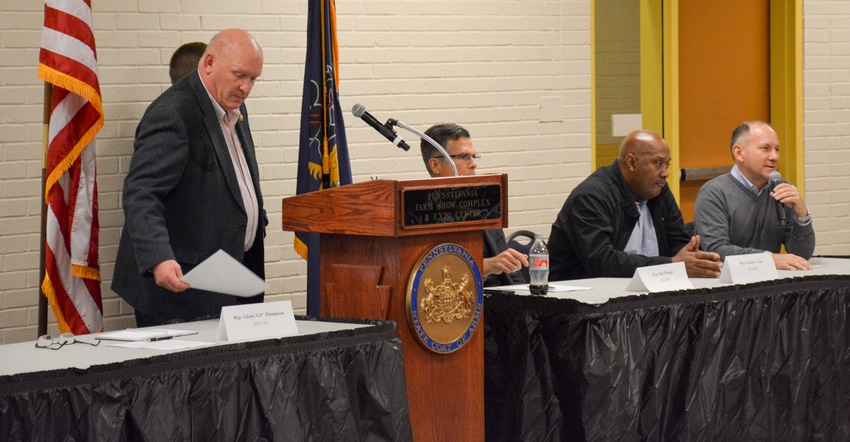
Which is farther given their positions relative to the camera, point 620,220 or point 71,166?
point 620,220

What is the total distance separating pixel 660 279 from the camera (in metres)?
3.96

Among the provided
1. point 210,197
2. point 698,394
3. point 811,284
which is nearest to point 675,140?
point 811,284

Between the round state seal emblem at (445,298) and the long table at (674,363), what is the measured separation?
40cm

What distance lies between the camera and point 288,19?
511 centimetres

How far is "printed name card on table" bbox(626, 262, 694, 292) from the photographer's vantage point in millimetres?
3906

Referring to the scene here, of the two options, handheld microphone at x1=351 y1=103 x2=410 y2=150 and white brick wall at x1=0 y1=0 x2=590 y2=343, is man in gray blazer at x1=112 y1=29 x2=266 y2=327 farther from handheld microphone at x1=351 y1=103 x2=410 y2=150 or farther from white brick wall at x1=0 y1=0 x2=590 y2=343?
white brick wall at x1=0 y1=0 x2=590 y2=343

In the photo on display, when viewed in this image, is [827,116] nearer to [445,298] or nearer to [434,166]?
[434,166]

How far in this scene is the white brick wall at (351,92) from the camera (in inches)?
176

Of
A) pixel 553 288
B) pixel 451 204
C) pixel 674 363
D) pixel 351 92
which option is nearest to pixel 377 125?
pixel 451 204

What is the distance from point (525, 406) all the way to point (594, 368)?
0.30m

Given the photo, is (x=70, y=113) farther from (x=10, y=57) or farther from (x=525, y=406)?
(x=525, y=406)

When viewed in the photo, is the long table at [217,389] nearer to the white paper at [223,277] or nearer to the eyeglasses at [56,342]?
the eyeglasses at [56,342]

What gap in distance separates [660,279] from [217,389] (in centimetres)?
174

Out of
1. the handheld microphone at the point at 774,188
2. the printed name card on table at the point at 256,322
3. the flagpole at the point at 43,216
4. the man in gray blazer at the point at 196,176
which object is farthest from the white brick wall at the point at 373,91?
the printed name card on table at the point at 256,322
